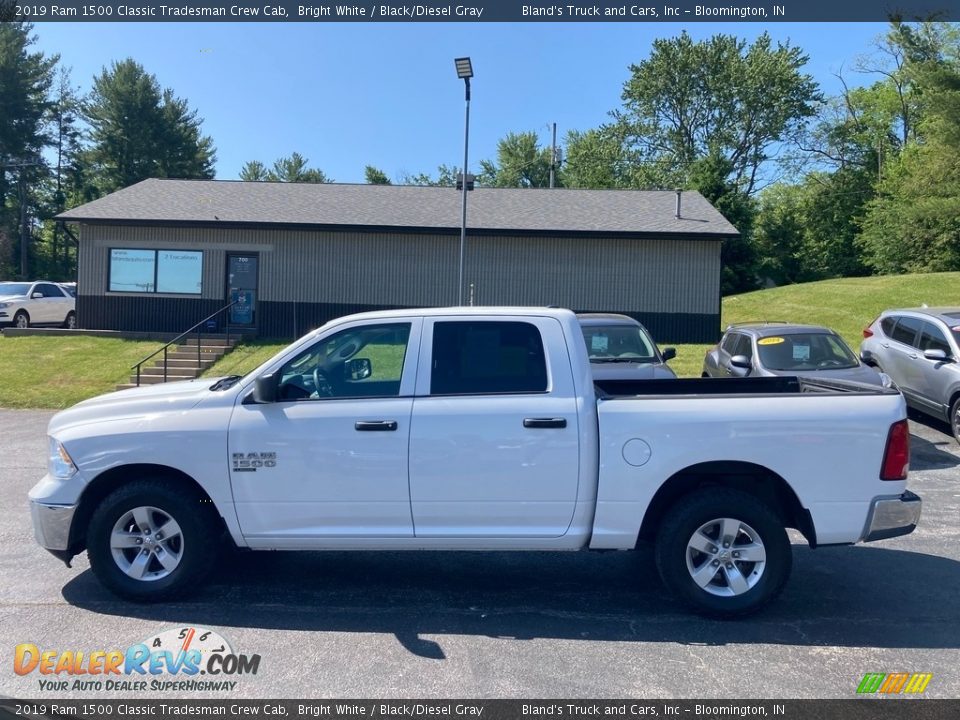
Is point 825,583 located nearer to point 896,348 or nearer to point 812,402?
point 812,402

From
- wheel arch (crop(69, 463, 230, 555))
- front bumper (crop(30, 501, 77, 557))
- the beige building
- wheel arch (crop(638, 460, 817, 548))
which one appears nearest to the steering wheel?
wheel arch (crop(69, 463, 230, 555))

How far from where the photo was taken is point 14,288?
2517 centimetres

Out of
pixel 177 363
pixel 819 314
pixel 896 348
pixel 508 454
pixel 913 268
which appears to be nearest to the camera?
pixel 508 454

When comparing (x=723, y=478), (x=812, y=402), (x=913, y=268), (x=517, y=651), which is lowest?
(x=517, y=651)

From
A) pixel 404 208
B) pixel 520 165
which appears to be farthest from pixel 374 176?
pixel 404 208

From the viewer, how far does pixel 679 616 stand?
17.8 ft

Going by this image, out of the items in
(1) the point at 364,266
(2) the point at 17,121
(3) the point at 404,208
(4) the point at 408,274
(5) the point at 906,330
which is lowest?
(5) the point at 906,330

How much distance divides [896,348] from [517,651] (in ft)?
35.3

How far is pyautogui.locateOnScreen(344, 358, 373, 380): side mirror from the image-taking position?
5535 mm

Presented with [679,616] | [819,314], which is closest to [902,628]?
[679,616]

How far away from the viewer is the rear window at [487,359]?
5398 mm

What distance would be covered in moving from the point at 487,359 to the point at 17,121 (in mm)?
57673

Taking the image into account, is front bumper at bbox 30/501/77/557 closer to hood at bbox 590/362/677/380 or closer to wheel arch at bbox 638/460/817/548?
wheel arch at bbox 638/460/817/548

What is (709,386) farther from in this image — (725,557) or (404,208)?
(404,208)
